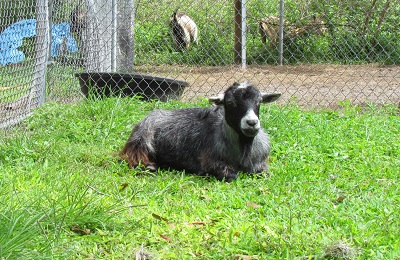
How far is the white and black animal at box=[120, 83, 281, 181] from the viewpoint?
550 cm

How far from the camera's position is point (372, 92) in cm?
845

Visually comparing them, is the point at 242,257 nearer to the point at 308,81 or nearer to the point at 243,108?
the point at 243,108

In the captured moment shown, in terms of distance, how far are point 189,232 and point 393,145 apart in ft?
9.89

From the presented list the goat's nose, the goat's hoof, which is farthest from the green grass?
the goat's nose

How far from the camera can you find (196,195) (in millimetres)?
5074

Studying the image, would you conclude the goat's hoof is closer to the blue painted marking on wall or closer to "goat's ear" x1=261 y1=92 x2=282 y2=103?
"goat's ear" x1=261 y1=92 x2=282 y2=103

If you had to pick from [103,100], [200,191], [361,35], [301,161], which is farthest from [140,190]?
[361,35]

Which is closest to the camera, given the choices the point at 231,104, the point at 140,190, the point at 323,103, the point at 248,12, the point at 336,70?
the point at 140,190

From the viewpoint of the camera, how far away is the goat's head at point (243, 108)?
5309mm

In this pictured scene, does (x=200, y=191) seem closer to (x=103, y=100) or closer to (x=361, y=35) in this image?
(x=103, y=100)

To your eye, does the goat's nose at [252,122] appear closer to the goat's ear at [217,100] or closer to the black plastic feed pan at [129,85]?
the goat's ear at [217,100]

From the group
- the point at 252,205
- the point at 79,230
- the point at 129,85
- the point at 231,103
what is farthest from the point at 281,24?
the point at 79,230

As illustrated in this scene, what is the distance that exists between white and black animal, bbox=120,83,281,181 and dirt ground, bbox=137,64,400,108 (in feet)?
7.09

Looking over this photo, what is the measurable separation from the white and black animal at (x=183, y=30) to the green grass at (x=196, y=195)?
13.3 feet
